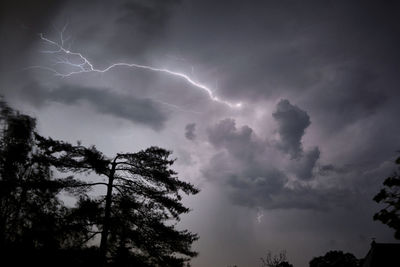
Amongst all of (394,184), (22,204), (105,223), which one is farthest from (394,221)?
(22,204)

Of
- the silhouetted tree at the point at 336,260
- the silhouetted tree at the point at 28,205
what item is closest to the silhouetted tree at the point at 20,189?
the silhouetted tree at the point at 28,205

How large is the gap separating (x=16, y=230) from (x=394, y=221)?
654 inches

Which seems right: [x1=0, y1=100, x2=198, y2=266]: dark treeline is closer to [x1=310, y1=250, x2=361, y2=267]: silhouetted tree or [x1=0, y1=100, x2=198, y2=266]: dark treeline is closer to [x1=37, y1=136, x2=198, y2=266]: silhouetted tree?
[x1=37, y1=136, x2=198, y2=266]: silhouetted tree

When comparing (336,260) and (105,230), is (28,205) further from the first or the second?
(336,260)

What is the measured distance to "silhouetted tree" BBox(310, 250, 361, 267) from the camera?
61.1 meters

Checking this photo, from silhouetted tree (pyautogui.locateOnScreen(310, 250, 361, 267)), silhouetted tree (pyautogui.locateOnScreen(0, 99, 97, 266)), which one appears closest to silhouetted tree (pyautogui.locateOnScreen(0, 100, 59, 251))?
silhouetted tree (pyautogui.locateOnScreen(0, 99, 97, 266))

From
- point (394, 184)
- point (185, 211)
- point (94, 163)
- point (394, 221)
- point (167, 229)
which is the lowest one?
point (394, 221)

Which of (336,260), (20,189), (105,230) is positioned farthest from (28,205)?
(336,260)

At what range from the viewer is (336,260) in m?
63.0

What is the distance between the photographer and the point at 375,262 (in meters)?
29.4

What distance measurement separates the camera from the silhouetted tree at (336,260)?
6109 cm

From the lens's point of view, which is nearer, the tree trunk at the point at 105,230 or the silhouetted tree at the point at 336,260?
the tree trunk at the point at 105,230

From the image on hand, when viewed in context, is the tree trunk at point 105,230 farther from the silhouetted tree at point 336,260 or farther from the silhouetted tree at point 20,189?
the silhouetted tree at point 336,260

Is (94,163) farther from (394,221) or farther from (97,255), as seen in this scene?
(394,221)
